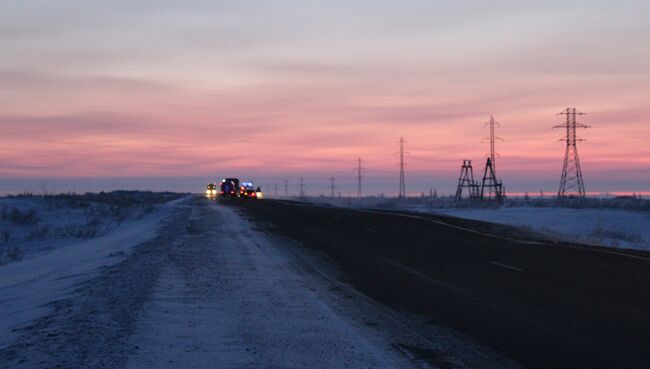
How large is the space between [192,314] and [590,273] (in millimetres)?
11223

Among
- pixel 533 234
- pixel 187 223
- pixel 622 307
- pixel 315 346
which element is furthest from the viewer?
pixel 187 223

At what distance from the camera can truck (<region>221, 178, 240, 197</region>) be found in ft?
362

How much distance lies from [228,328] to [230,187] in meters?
100

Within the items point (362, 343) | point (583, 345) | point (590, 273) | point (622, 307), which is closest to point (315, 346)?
point (362, 343)

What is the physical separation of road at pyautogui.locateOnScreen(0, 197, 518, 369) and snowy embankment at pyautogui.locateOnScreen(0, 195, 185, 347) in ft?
1.47

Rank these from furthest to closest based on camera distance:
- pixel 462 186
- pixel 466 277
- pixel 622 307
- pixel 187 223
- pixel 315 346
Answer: pixel 462 186 → pixel 187 223 → pixel 466 277 → pixel 622 307 → pixel 315 346

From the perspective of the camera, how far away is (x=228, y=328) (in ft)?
37.4

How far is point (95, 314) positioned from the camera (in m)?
11.8

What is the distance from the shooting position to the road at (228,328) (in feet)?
30.9

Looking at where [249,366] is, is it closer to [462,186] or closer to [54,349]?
[54,349]

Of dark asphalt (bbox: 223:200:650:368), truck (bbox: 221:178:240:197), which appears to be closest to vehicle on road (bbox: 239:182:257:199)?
truck (bbox: 221:178:240:197)

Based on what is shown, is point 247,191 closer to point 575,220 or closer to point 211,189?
point 211,189

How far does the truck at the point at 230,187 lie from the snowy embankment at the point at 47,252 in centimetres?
5388

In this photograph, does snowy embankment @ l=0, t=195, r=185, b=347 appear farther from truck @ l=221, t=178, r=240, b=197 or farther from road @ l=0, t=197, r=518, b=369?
truck @ l=221, t=178, r=240, b=197
